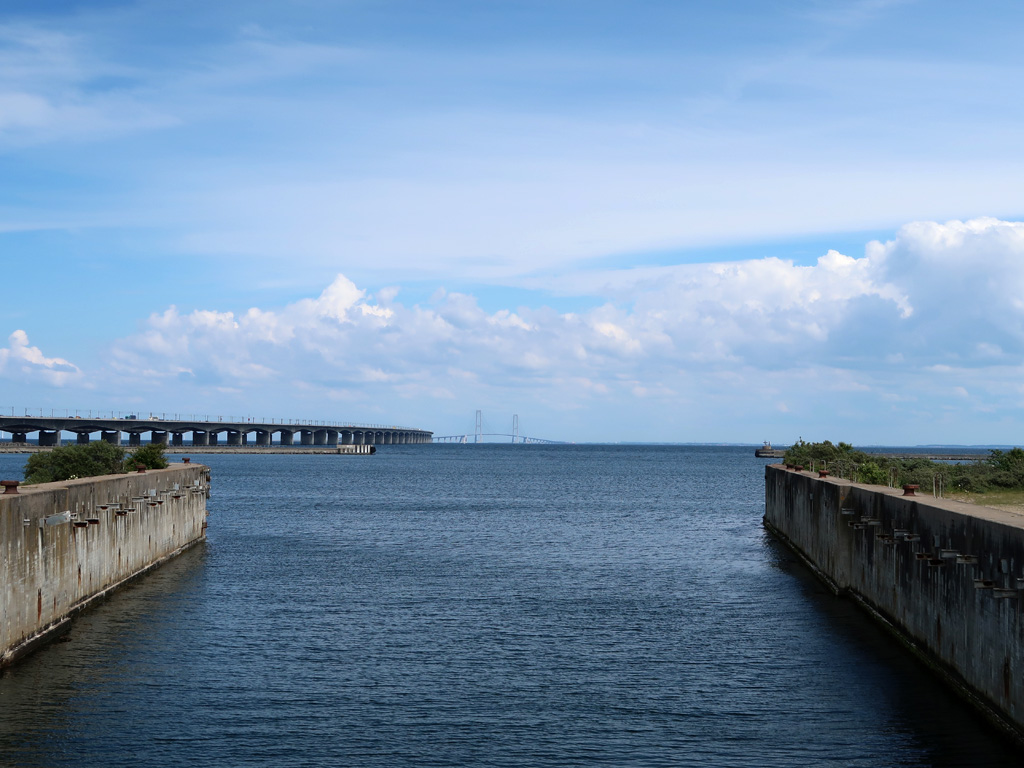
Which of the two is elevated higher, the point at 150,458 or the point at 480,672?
the point at 150,458

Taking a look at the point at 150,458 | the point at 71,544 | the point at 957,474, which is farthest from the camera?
the point at 150,458

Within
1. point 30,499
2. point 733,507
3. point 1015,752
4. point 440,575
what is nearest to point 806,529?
point 440,575

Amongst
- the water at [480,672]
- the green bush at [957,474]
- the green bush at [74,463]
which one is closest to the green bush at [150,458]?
the green bush at [74,463]

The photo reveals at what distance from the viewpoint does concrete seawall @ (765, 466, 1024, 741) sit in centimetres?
1738

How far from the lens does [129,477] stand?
3488 cm

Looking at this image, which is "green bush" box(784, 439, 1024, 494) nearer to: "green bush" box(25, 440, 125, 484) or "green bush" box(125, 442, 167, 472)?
"green bush" box(125, 442, 167, 472)

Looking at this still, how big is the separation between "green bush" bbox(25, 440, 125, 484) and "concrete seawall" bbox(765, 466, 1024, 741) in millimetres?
41147

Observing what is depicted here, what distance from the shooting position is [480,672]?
22891mm

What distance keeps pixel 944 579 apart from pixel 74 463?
5001 cm

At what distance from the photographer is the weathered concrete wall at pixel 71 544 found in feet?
72.8

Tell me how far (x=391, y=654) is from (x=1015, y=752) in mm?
13312

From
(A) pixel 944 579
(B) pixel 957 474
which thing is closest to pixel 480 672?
(A) pixel 944 579

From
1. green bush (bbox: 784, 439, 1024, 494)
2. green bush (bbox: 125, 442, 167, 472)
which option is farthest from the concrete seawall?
green bush (bbox: 125, 442, 167, 472)

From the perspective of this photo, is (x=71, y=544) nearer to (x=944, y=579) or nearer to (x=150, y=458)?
(x=944, y=579)
